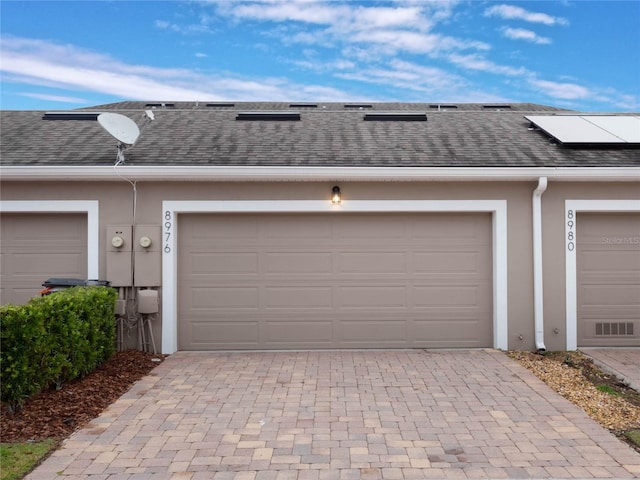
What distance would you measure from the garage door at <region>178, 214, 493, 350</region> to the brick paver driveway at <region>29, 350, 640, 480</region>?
108 centimetres

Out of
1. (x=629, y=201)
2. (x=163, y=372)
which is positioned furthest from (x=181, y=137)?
(x=629, y=201)

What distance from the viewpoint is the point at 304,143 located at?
7891 millimetres

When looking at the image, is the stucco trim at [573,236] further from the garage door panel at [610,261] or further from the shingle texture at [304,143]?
the shingle texture at [304,143]

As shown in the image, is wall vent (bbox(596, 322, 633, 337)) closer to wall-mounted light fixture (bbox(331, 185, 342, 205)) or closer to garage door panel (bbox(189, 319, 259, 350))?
wall-mounted light fixture (bbox(331, 185, 342, 205))

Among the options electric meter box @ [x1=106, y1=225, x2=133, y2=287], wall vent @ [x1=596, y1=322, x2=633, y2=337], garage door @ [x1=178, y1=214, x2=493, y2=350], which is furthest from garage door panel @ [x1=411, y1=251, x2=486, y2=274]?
electric meter box @ [x1=106, y1=225, x2=133, y2=287]

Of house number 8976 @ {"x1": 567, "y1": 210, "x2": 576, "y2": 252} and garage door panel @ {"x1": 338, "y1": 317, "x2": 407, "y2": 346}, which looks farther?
garage door panel @ {"x1": 338, "y1": 317, "x2": 407, "y2": 346}

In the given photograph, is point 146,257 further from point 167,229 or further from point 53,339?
point 53,339

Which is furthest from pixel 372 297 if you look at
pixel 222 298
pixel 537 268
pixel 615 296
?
pixel 615 296

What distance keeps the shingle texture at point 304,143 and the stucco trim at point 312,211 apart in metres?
0.60

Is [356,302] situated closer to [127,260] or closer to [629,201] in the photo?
[127,260]

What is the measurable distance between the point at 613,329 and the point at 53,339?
787cm

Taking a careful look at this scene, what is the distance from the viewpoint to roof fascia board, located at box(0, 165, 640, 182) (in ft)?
21.9

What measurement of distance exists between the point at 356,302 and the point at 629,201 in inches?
178

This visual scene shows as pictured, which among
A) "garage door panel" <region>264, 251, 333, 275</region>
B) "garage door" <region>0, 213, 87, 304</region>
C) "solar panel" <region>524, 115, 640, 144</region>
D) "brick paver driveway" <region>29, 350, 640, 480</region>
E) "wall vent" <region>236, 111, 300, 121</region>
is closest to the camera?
"brick paver driveway" <region>29, 350, 640, 480</region>
